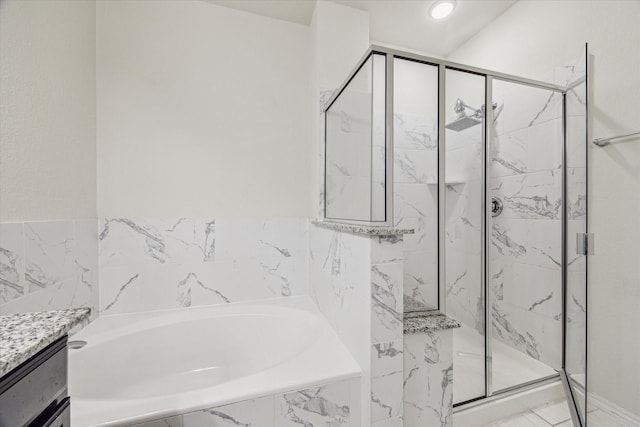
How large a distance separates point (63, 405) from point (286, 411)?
0.67 meters

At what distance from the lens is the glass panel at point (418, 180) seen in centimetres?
122

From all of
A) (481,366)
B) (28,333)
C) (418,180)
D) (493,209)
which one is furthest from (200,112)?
(481,366)

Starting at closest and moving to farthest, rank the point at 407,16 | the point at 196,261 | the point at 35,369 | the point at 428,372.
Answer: the point at 35,369, the point at 428,372, the point at 196,261, the point at 407,16

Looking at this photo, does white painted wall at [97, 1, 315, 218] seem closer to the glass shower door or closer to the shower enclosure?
the shower enclosure

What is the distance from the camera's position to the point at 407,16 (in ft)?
5.79

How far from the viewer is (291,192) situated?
185 centimetres

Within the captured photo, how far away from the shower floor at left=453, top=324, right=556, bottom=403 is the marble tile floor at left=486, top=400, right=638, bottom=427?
0.13 meters

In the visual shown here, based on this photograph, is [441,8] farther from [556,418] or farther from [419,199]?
[556,418]

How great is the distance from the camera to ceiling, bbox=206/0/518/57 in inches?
65.5

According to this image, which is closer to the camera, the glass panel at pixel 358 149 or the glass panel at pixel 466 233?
the glass panel at pixel 358 149

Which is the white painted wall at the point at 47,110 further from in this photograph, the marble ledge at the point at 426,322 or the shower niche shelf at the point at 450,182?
the shower niche shelf at the point at 450,182

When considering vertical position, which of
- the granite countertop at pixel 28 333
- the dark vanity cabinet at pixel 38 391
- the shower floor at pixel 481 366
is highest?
the granite countertop at pixel 28 333

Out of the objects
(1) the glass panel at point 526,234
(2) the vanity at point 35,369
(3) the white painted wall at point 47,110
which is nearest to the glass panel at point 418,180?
(1) the glass panel at point 526,234

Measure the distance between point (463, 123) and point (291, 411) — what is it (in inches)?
59.8
